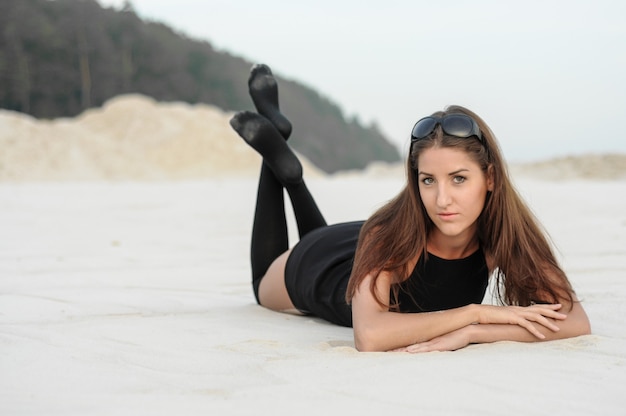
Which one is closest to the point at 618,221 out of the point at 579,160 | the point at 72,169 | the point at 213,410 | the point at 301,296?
the point at 301,296

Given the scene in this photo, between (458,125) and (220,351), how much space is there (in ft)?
3.52

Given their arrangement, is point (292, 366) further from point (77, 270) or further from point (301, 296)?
point (77, 270)

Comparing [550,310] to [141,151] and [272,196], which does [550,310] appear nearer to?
[272,196]

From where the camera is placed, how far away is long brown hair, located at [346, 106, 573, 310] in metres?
2.56

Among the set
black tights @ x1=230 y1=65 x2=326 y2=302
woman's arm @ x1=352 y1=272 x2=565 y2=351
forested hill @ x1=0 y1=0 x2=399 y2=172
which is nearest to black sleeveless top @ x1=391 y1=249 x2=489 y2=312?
woman's arm @ x1=352 y1=272 x2=565 y2=351

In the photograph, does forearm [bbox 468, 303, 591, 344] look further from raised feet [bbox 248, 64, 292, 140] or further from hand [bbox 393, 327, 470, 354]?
raised feet [bbox 248, 64, 292, 140]

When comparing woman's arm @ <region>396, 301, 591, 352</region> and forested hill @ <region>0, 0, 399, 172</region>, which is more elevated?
forested hill @ <region>0, 0, 399, 172</region>

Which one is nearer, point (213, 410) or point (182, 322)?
point (213, 410)

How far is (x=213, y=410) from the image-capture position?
1.77m

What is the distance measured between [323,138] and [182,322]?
31775mm

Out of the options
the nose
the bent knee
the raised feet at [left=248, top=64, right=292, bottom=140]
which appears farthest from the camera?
the raised feet at [left=248, top=64, right=292, bottom=140]

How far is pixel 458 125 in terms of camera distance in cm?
245

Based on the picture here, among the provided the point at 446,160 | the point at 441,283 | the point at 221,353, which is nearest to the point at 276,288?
the point at 441,283

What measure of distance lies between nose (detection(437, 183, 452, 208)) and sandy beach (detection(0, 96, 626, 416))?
47 cm
